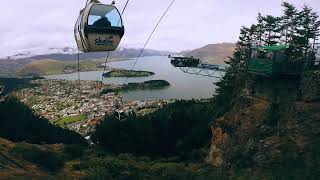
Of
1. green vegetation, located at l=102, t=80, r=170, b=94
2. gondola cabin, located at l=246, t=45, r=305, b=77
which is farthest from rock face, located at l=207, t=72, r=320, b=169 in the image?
green vegetation, located at l=102, t=80, r=170, b=94

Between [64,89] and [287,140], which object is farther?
→ [64,89]

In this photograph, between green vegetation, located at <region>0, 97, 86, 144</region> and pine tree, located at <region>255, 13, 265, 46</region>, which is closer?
green vegetation, located at <region>0, 97, 86, 144</region>

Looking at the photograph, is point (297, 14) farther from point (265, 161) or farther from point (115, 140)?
point (265, 161)

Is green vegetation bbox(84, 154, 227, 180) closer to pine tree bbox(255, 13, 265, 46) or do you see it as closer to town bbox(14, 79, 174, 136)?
town bbox(14, 79, 174, 136)

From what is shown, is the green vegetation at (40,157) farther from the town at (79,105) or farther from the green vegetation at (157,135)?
the town at (79,105)

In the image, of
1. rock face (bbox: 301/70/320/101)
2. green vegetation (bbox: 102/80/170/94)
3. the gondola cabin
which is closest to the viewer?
rock face (bbox: 301/70/320/101)

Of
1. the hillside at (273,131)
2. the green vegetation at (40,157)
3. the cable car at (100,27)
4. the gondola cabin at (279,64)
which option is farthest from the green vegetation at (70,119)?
the cable car at (100,27)

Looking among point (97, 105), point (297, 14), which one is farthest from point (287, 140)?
point (97, 105)
